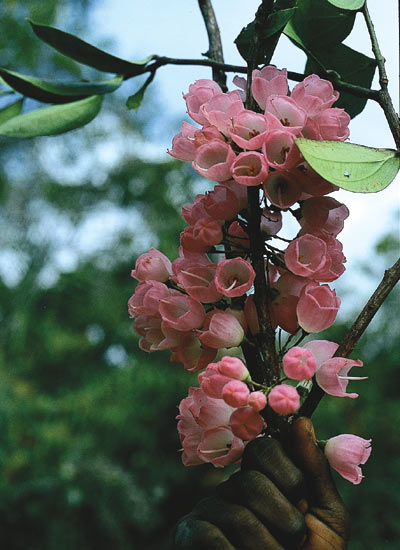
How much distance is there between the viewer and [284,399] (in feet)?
1.14

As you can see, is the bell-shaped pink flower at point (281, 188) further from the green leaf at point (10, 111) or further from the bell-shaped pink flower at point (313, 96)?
the green leaf at point (10, 111)

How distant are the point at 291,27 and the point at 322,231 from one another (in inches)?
8.2

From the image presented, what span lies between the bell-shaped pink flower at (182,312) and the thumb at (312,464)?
0.30ft

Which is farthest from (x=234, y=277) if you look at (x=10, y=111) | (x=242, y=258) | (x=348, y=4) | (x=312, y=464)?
(x=10, y=111)

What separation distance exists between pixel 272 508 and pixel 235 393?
0.28ft

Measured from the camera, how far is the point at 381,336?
5.76 metres

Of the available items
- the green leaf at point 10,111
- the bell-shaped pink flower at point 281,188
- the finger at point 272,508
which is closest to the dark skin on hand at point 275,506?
the finger at point 272,508

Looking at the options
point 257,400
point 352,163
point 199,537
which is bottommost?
point 199,537

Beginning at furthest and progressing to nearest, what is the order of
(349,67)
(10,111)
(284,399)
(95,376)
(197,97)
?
(95,376)
(10,111)
(349,67)
(197,97)
(284,399)

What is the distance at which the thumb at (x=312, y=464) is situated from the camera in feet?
1.27

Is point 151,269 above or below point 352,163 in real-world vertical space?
below

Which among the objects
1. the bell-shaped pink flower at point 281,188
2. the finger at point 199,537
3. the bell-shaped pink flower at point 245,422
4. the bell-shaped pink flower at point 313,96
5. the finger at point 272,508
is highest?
the bell-shaped pink flower at point 313,96

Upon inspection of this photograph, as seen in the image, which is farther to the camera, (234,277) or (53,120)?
(53,120)

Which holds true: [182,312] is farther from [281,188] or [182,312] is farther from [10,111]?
[10,111]
